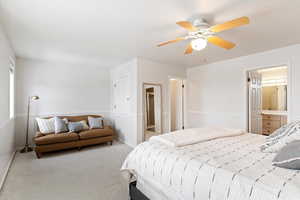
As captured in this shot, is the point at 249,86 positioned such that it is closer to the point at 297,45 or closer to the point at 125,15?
the point at 297,45

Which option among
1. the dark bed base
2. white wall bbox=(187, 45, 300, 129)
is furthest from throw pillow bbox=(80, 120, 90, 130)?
white wall bbox=(187, 45, 300, 129)

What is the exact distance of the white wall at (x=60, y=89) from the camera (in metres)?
4.23

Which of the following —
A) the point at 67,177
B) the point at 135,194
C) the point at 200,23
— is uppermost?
the point at 200,23

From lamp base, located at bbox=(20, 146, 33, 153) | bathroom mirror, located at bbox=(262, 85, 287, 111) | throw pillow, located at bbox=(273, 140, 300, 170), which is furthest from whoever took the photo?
bathroom mirror, located at bbox=(262, 85, 287, 111)

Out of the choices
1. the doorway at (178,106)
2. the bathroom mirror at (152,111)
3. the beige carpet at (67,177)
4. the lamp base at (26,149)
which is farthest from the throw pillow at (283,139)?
the lamp base at (26,149)

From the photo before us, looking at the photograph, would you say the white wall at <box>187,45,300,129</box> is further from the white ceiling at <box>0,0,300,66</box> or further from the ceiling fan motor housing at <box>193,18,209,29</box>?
the ceiling fan motor housing at <box>193,18,209,29</box>

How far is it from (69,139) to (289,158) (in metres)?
4.05

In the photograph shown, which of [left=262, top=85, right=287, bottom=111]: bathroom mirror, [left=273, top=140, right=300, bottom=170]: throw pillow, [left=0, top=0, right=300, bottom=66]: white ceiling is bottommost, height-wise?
[left=273, top=140, right=300, bottom=170]: throw pillow

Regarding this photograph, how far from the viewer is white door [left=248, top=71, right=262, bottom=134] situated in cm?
401

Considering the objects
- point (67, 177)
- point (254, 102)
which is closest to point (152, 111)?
point (254, 102)

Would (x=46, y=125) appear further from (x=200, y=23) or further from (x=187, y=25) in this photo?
(x=200, y=23)

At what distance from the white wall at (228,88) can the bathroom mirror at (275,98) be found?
2.29m

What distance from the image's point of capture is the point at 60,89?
4758mm

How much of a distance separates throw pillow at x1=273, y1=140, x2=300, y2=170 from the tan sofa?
12.6ft
